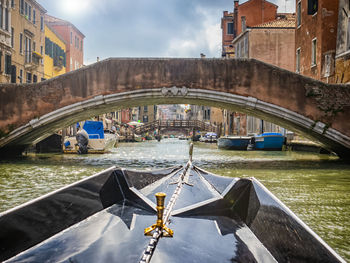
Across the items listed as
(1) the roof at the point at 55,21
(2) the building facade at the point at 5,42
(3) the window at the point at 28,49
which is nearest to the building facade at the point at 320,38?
(2) the building facade at the point at 5,42

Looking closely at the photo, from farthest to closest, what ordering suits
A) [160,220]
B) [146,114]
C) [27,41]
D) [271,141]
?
[146,114]
[27,41]
[271,141]
[160,220]

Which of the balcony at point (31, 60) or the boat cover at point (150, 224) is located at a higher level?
the balcony at point (31, 60)

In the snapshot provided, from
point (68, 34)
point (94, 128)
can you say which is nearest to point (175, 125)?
point (68, 34)

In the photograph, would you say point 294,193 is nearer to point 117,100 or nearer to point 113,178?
point 113,178

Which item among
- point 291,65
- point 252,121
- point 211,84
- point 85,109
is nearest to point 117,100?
point 85,109

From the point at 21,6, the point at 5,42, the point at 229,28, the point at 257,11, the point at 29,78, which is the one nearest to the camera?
the point at 5,42

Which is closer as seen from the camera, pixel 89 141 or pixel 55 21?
pixel 89 141

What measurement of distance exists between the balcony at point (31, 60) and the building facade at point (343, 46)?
11882 mm

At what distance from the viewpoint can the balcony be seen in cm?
1546

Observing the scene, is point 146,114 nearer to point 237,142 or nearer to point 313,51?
point 237,142

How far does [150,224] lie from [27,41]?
52.0 ft

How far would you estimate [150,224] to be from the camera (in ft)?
5.98

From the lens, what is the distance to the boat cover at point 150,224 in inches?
58.9

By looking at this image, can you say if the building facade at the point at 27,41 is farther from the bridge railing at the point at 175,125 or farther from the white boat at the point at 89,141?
the bridge railing at the point at 175,125
